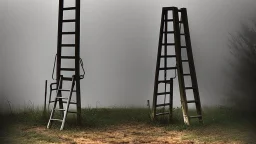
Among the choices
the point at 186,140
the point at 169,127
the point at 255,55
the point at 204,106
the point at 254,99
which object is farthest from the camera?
the point at 204,106

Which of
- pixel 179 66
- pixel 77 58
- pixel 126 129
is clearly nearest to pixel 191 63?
pixel 179 66

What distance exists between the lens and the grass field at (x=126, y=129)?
20.5 ft

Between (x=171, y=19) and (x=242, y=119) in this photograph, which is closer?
(x=242, y=119)

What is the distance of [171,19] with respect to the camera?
25.0ft

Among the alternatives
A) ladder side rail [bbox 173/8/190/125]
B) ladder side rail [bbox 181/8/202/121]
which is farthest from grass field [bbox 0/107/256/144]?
ladder side rail [bbox 181/8/202/121]

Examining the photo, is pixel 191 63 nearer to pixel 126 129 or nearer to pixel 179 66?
pixel 179 66

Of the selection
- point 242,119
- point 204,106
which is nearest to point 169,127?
point 204,106

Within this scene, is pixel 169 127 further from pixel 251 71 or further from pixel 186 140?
pixel 251 71

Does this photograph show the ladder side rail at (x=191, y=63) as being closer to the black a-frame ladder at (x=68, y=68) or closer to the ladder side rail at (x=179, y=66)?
the ladder side rail at (x=179, y=66)

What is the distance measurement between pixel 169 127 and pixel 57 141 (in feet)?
7.10

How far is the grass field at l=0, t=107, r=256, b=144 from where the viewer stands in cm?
626

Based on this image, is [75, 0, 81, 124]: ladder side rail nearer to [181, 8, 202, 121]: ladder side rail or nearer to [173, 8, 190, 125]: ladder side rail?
[173, 8, 190, 125]: ladder side rail

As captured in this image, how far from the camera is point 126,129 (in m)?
7.41

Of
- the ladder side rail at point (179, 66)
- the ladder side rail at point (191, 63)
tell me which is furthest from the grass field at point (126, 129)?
the ladder side rail at point (191, 63)
